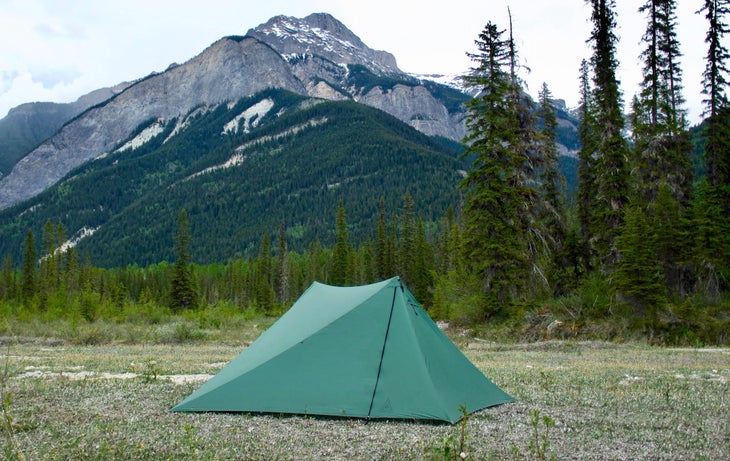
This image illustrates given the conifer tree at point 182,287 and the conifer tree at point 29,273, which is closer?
the conifer tree at point 182,287

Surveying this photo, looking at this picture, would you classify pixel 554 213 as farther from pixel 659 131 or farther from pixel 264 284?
pixel 264 284

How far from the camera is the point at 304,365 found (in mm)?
8625

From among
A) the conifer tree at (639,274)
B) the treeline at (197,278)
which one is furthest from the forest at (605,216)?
the treeline at (197,278)

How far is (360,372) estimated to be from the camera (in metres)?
8.41

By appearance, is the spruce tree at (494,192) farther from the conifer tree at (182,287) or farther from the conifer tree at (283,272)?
the conifer tree at (283,272)

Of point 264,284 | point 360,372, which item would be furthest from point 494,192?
point 264,284

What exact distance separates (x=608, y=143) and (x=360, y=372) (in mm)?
19713

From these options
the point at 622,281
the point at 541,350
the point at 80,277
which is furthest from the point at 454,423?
the point at 80,277

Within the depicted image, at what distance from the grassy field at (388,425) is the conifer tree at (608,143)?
13.5 meters

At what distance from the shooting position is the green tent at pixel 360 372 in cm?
811

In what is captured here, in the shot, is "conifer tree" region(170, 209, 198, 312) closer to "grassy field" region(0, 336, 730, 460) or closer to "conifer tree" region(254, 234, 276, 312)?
"conifer tree" region(254, 234, 276, 312)

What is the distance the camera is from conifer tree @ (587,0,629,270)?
2412cm

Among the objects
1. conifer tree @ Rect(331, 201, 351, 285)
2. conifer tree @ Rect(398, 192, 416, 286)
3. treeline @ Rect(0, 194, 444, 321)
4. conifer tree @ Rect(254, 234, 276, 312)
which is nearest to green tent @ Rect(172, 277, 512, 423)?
treeline @ Rect(0, 194, 444, 321)

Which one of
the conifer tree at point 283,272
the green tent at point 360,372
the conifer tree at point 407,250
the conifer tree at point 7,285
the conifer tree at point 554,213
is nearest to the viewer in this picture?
the green tent at point 360,372
